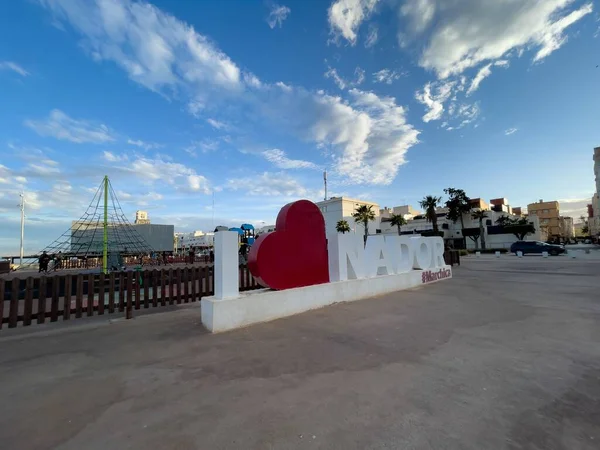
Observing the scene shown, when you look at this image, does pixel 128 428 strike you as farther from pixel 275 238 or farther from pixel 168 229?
pixel 168 229

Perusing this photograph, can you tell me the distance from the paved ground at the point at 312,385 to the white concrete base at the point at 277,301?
1.16 feet

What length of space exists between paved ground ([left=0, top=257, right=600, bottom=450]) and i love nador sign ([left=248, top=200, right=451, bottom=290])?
4.60ft

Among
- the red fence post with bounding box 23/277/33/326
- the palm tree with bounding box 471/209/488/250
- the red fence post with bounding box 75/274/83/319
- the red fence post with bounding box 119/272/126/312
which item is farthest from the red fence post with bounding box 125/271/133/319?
the palm tree with bounding box 471/209/488/250

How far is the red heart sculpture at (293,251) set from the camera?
6.89 metres

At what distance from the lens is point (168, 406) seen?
3.02 metres

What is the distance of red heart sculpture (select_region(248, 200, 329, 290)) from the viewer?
22.6 ft

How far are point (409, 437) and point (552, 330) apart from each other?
4.82 metres

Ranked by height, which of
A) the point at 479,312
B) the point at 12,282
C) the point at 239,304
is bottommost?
the point at 479,312

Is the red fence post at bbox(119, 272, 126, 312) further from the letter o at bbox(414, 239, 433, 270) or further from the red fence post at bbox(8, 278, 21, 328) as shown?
the letter o at bbox(414, 239, 433, 270)

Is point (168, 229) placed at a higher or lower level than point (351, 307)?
higher

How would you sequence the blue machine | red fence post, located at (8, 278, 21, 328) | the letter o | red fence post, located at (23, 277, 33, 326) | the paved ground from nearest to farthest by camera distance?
the paved ground, red fence post, located at (8, 278, 21, 328), red fence post, located at (23, 277, 33, 326), the letter o, the blue machine

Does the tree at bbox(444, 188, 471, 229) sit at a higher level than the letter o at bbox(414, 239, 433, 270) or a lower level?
higher

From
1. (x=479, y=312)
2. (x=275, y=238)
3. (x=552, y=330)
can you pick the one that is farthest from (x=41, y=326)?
(x=552, y=330)


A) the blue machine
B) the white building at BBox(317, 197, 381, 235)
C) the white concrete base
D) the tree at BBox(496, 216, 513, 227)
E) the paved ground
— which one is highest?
the white building at BBox(317, 197, 381, 235)
